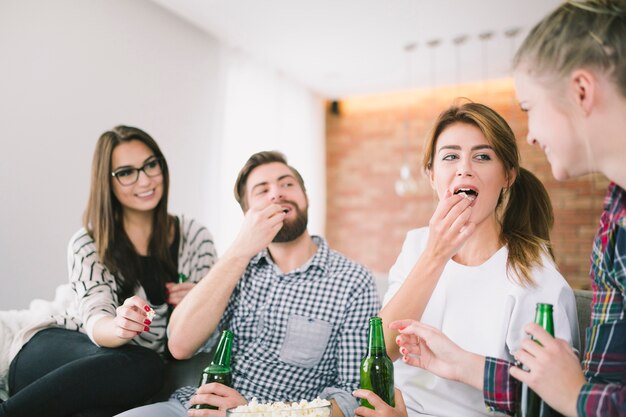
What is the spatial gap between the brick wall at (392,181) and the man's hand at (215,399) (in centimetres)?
464

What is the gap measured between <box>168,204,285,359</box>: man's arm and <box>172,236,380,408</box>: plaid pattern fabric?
0.16m

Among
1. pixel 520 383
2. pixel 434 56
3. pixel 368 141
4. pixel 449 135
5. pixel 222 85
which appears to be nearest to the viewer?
pixel 520 383

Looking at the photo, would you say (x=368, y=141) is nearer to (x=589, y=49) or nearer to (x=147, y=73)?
(x=147, y=73)

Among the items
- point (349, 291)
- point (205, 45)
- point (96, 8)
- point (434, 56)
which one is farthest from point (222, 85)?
point (349, 291)

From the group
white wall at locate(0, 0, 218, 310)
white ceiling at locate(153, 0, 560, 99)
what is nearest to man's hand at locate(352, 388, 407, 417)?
white wall at locate(0, 0, 218, 310)

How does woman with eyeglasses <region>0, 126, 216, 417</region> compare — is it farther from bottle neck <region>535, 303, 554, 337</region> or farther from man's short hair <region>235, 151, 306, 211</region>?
bottle neck <region>535, 303, 554, 337</region>

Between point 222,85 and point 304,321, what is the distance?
3.32 m

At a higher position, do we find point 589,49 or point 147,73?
point 147,73

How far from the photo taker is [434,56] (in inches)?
194

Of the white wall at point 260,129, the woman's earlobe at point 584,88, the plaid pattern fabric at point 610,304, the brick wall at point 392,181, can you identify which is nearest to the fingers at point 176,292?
the plaid pattern fabric at point 610,304

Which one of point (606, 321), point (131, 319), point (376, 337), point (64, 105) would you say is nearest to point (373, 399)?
point (376, 337)

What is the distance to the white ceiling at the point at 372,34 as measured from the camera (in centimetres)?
397

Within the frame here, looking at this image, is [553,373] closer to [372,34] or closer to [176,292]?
[176,292]

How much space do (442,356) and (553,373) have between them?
0.24m
